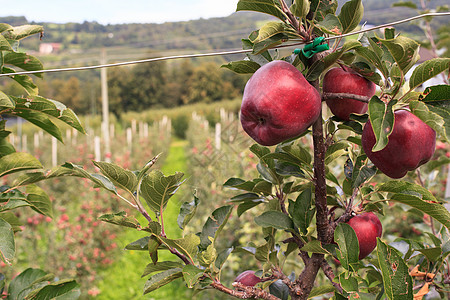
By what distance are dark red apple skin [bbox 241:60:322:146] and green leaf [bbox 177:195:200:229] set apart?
0.61ft

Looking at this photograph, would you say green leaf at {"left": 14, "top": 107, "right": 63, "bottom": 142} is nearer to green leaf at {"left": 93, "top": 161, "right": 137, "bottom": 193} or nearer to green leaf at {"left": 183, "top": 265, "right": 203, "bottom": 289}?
green leaf at {"left": 93, "top": 161, "right": 137, "bottom": 193}

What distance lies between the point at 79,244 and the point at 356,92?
Answer: 3.15m

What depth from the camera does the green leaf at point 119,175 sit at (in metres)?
0.59

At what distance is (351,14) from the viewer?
1.98ft

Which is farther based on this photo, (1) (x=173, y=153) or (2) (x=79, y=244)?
(1) (x=173, y=153)

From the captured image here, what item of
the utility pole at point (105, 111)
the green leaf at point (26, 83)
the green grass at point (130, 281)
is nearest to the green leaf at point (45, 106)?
the green leaf at point (26, 83)

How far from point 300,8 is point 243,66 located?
0.14 meters

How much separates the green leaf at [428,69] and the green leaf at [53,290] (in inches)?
28.3

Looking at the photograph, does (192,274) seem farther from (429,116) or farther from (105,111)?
(105,111)

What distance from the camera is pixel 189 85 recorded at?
2484 cm

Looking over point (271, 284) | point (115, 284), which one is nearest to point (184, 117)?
point (115, 284)

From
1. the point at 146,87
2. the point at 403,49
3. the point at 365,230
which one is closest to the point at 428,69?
the point at 403,49

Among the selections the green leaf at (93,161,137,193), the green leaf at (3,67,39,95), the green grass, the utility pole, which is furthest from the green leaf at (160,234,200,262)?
the utility pole

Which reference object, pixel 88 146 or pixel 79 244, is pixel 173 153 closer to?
pixel 88 146
